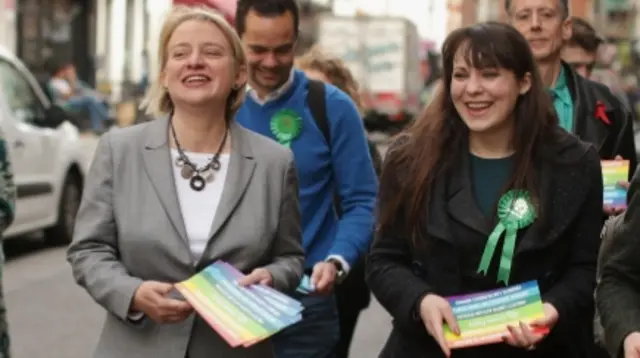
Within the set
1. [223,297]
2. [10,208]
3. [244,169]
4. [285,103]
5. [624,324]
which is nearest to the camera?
[624,324]

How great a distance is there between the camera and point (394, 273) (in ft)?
11.6

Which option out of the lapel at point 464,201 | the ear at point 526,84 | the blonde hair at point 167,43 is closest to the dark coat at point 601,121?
the ear at point 526,84

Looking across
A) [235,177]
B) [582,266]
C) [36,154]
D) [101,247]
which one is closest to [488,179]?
[582,266]

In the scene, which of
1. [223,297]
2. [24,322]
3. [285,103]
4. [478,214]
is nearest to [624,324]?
[478,214]

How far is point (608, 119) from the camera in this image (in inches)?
185

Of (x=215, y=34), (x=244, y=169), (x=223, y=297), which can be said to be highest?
(x=215, y=34)

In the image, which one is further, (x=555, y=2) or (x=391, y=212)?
(x=555, y=2)

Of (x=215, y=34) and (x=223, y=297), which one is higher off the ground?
(x=215, y=34)

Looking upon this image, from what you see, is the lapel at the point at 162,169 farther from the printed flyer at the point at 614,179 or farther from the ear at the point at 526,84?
the printed flyer at the point at 614,179

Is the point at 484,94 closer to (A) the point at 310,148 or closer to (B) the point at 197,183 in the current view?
(B) the point at 197,183

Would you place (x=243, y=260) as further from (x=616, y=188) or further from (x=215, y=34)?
(x=616, y=188)

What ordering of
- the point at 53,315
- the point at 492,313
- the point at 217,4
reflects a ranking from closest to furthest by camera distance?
the point at 492,313 → the point at 53,315 → the point at 217,4

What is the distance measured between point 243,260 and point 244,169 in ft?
0.79

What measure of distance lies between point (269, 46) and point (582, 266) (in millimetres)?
1411
